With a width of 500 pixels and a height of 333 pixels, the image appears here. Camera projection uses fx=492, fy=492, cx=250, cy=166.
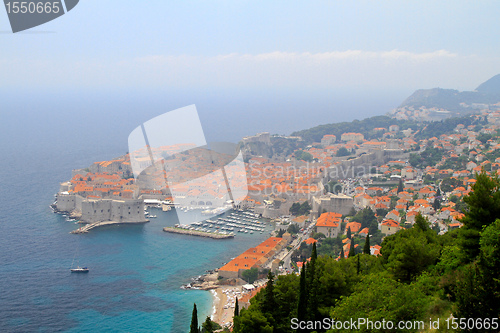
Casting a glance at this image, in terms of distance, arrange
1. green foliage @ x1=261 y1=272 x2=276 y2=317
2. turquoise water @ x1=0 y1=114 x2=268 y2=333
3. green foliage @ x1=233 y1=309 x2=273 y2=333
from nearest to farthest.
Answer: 1. green foliage @ x1=233 y1=309 x2=273 y2=333
2. green foliage @ x1=261 y1=272 x2=276 y2=317
3. turquoise water @ x1=0 y1=114 x2=268 y2=333

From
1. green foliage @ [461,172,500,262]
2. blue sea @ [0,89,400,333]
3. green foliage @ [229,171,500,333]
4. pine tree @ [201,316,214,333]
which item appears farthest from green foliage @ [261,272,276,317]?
blue sea @ [0,89,400,333]

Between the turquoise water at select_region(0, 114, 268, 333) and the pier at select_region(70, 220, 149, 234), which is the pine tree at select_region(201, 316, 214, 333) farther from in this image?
the pier at select_region(70, 220, 149, 234)

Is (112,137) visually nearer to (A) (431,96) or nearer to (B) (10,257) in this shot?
(B) (10,257)

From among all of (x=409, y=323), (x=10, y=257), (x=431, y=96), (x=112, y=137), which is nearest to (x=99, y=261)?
(x=10, y=257)

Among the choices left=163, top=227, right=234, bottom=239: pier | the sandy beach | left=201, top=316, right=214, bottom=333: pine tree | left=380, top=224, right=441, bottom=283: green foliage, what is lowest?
the sandy beach

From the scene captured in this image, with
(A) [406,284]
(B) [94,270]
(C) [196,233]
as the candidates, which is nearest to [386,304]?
(A) [406,284]

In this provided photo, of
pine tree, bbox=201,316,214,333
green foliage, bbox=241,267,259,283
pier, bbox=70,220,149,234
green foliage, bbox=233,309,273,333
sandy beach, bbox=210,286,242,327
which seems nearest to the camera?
green foliage, bbox=233,309,273,333

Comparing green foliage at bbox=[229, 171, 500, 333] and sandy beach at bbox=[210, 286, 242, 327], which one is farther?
sandy beach at bbox=[210, 286, 242, 327]

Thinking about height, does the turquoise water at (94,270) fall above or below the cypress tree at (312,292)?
below

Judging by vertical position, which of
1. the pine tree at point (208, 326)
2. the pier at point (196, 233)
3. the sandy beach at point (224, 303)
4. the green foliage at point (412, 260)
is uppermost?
the green foliage at point (412, 260)
